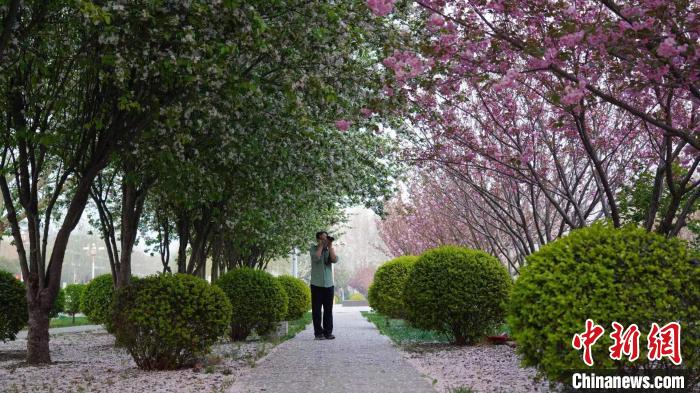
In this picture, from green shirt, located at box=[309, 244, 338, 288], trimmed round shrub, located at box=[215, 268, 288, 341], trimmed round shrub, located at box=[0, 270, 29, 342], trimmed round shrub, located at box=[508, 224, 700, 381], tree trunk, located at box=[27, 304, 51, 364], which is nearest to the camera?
trimmed round shrub, located at box=[508, 224, 700, 381]

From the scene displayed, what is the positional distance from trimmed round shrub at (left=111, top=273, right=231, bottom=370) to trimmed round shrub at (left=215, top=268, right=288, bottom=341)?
4306 millimetres

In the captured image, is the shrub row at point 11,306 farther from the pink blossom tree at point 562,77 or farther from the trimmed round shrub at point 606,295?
the trimmed round shrub at point 606,295

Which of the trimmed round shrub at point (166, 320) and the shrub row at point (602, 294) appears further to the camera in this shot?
the trimmed round shrub at point (166, 320)

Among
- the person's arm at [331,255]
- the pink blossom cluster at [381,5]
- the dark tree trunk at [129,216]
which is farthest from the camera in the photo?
the person's arm at [331,255]

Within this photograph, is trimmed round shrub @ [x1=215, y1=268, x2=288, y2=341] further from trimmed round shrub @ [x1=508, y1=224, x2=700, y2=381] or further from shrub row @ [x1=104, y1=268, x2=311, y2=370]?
trimmed round shrub @ [x1=508, y1=224, x2=700, y2=381]

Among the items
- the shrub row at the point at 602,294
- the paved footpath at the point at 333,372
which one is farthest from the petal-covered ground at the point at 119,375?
the shrub row at the point at 602,294

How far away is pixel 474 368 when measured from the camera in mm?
7926

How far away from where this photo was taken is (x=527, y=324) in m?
5.29

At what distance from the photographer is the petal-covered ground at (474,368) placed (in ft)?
21.3

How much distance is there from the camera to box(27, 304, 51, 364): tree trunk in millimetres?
9438

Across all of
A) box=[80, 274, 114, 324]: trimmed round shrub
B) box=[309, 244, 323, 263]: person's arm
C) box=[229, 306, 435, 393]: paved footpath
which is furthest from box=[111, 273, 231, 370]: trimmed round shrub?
box=[80, 274, 114, 324]: trimmed round shrub

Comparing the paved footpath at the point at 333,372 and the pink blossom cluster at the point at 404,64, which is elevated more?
the pink blossom cluster at the point at 404,64

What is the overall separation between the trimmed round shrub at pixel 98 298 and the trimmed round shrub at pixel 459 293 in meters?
10.4

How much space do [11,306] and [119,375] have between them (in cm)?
486
